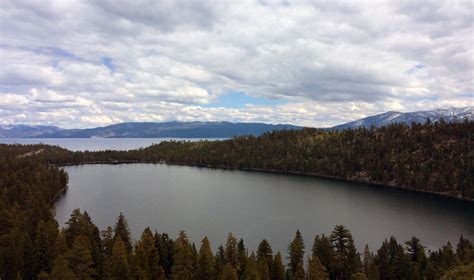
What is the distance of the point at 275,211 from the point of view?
135 m

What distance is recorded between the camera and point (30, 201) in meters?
107

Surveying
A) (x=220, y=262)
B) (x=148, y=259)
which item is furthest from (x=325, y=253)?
(x=148, y=259)

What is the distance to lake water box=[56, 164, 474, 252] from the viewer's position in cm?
10319

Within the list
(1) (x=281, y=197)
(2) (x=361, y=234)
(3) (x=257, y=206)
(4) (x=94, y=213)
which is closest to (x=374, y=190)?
(1) (x=281, y=197)

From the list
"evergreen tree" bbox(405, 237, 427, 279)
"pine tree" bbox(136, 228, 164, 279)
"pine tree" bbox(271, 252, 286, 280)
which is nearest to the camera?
"evergreen tree" bbox(405, 237, 427, 279)

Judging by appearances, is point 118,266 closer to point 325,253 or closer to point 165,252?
point 165,252

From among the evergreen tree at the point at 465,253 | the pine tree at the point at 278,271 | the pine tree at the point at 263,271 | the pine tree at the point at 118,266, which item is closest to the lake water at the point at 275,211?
the evergreen tree at the point at 465,253

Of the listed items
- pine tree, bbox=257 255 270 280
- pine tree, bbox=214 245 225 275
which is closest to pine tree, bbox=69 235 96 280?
pine tree, bbox=214 245 225 275

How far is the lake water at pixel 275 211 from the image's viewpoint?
103m

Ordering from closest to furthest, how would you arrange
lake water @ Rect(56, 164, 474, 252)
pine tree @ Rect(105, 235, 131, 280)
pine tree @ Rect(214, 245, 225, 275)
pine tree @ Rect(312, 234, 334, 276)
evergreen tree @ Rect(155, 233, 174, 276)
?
pine tree @ Rect(105, 235, 131, 280), pine tree @ Rect(214, 245, 225, 275), pine tree @ Rect(312, 234, 334, 276), evergreen tree @ Rect(155, 233, 174, 276), lake water @ Rect(56, 164, 474, 252)

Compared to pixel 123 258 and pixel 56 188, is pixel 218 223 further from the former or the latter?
pixel 56 188

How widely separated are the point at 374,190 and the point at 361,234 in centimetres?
9560

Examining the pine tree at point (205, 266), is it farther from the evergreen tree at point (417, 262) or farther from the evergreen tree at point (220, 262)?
the evergreen tree at point (417, 262)

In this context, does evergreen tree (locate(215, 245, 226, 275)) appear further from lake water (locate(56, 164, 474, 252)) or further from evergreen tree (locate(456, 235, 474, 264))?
evergreen tree (locate(456, 235, 474, 264))
